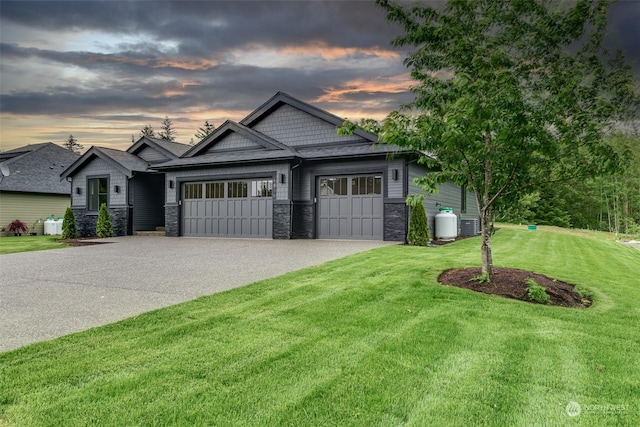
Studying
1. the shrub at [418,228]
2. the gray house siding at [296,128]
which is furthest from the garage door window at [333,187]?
the shrub at [418,228]

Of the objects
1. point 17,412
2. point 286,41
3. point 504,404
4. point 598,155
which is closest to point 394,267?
point 598,155

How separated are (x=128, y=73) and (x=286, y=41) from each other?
768cm

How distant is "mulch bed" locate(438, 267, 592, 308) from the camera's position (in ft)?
15.3

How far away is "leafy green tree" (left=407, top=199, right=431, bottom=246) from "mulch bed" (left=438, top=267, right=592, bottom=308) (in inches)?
204

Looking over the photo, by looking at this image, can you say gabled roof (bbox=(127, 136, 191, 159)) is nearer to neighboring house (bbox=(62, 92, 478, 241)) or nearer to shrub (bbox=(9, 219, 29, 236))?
neighboring house (bbox=(62, 92, 478, 241))

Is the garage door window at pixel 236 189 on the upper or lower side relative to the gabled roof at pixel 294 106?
lower

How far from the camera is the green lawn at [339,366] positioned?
6.88ft

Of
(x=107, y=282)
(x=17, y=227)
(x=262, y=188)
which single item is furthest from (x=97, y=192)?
(x=107, y=282)

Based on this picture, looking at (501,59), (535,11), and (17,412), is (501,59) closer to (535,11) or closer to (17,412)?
(535,11)

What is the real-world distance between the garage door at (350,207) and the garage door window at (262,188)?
201cm

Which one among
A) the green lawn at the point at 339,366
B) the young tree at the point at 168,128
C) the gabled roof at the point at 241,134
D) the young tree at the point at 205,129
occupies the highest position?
the young tree at the point at 168,128

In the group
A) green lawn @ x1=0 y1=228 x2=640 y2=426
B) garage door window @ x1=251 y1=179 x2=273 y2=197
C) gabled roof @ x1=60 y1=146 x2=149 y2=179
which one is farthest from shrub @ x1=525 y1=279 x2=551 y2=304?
gabled roof @ x1=60 y1=146 x2=149 y2=179

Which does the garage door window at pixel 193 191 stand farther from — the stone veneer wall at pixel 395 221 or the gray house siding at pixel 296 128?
the stone veneer wall at pixel 395 221

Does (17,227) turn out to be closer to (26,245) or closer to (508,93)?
(26,245)
